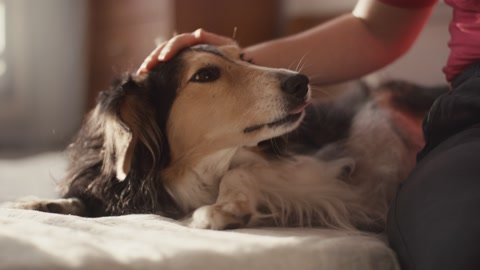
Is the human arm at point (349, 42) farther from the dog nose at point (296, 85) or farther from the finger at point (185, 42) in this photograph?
the dog nose at point (296, 85)

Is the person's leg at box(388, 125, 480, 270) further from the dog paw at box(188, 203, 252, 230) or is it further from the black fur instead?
the black fur

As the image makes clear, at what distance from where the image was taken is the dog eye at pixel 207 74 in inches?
54.0

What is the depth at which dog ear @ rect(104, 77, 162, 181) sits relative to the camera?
1249 millimetres

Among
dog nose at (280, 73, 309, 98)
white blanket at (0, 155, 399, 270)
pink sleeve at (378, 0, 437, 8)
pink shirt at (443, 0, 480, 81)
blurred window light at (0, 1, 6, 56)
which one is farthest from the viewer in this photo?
blurred window light at (0, 1, 6, 56)

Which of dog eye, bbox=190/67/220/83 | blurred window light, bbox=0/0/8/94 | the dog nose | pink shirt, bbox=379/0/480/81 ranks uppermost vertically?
pink shirt, bbox=379/0/480/81

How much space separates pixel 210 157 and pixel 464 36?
0.63 meters

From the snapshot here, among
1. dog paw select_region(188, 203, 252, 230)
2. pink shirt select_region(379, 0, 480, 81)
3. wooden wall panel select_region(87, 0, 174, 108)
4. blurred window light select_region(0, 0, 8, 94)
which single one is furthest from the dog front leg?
blurred window light select_region(0, 0, 8, 94)

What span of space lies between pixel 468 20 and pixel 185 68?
0.64 meters

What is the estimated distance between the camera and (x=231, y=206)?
1.14 m

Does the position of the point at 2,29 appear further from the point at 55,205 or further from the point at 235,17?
the point at 55,205

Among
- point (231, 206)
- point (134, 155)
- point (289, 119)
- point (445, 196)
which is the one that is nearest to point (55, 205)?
point (134, 155)

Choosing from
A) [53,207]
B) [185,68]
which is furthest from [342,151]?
[53,207]

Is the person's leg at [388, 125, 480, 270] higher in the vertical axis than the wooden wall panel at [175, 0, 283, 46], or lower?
higher

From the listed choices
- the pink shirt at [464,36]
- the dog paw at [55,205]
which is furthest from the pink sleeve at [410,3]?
the dog paw at [55,205]
